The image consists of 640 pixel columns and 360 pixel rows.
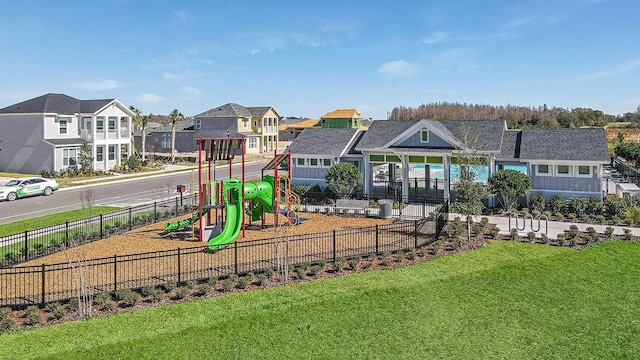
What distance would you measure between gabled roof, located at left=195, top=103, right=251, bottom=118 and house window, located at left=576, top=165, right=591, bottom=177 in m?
52.9

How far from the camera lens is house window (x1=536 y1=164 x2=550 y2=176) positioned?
2788 cm

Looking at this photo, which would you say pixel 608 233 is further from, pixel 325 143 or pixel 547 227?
pixel 325 143

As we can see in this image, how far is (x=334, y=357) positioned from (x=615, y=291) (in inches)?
361

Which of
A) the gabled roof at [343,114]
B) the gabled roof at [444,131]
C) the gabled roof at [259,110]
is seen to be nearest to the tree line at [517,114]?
the gabled roof at [343,114]

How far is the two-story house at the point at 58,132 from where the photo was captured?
1832 inches

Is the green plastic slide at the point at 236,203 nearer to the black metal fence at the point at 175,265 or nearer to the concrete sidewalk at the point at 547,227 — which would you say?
the black metal fence at the point at 175,265

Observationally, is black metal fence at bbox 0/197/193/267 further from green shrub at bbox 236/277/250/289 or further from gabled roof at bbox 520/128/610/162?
gabled roof at bbox 520/128/610/162

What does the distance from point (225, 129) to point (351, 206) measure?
48.9 meters

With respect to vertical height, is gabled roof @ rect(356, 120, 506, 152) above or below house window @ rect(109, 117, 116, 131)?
below

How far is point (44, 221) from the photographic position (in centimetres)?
2502

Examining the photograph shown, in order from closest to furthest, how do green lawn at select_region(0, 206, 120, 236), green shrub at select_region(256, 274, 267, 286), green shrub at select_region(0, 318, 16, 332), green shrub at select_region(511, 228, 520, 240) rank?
green shrub at select_region(0, 318, 16, 332), green shrub at select_region(256, 274, 267, 286), green shrub at select_region(511, 228, 520, 240), green lawn at select_region(0, 206, 120, 236)

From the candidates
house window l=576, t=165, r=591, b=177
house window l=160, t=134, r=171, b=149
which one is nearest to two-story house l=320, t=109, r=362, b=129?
house window l=160, t=134, r=171, b=149

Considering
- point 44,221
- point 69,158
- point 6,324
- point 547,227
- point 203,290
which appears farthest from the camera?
point 69,158

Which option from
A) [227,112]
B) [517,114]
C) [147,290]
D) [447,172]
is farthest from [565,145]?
[517,114]
